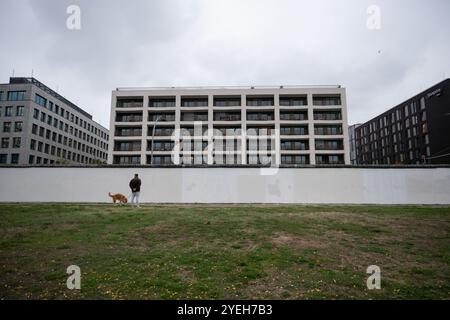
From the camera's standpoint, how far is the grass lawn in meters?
5.31

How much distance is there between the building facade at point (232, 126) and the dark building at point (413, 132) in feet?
65.1

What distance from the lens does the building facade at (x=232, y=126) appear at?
5200 centimetres

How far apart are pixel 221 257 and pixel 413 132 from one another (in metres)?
71.5

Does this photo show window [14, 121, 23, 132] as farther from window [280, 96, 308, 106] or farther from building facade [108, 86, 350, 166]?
window [280, 96, 308, 106]

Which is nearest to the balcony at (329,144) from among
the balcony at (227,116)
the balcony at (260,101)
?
the balcony at (260,101)

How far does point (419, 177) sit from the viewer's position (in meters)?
20.6

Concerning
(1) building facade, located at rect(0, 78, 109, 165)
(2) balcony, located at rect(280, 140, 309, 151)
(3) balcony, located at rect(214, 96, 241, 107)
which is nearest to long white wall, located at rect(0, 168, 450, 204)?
(2) balcony, located at rect(280, 140, 309, 151)

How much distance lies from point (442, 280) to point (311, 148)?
155 ft

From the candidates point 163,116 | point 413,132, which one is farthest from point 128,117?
point 413,132

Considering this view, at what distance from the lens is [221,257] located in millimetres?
7125

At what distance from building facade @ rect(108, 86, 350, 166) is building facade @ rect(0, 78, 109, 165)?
18.5 metres
